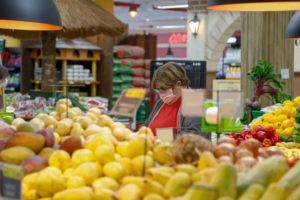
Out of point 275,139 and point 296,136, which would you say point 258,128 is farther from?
point 296,136

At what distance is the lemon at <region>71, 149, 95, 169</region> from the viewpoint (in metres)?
1.52

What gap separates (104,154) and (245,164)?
480mm

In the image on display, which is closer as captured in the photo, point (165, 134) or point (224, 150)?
point (224, 150)

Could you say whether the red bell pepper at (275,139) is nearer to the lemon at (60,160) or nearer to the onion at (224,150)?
the onion at (224,150)

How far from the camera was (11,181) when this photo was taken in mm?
1374

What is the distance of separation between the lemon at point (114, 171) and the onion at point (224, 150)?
0.34m

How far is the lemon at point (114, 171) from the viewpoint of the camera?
1438mm

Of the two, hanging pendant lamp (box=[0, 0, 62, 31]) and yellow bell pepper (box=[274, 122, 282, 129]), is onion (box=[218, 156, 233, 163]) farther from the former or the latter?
yellow bell pepper (box=[274, 122, 282, 129])

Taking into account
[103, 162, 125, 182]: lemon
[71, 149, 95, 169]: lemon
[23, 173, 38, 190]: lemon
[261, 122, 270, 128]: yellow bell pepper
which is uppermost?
[71, 149, 95, 169]: lemon

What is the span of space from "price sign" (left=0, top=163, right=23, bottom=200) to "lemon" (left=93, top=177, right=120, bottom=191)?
24cm

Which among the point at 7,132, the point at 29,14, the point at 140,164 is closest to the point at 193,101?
the point at 140,164

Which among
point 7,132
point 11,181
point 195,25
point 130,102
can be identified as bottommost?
point 11,181

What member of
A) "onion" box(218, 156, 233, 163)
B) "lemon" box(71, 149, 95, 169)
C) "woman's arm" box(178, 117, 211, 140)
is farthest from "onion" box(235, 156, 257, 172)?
"woman's arm" box(178, 117, 211, 140)

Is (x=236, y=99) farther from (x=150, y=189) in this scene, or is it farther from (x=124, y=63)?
(x=124, y=63)
